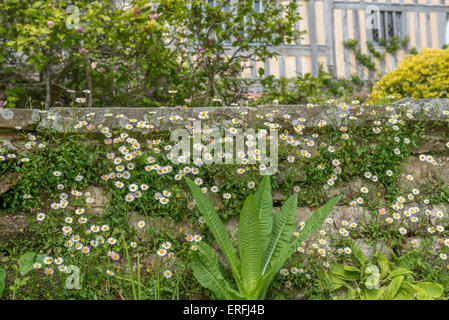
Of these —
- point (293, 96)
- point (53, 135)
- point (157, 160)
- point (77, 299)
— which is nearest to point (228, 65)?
point (293, 96)

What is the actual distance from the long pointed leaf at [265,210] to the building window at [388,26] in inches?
276

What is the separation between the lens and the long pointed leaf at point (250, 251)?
166 cm

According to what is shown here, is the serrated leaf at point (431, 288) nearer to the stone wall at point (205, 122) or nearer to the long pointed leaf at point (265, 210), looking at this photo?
the stone wall at point (205, 122)

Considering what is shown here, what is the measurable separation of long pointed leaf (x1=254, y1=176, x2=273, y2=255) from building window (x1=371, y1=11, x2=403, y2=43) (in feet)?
23.0

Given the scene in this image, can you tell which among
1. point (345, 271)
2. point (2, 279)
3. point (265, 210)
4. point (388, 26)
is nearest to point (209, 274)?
point (265, 210)

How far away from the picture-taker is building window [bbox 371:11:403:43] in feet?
25.5

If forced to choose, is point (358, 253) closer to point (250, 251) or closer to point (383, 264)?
point (383, 264)

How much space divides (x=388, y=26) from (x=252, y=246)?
25.0ft

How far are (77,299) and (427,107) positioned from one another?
221cm

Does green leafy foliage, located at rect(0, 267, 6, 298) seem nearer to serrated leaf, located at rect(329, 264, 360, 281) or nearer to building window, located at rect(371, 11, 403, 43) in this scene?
serrated leaf, located at rect(329, 264, 360, 281)

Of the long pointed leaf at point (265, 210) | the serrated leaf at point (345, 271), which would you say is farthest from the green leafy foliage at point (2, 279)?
the serrated leaf at point (345, 271)

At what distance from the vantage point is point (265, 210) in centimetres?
183

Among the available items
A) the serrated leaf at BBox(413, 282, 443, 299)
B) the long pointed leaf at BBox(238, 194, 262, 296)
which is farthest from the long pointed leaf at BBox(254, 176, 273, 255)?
the serrated leaf at BBox(413, 282, 443, 299)

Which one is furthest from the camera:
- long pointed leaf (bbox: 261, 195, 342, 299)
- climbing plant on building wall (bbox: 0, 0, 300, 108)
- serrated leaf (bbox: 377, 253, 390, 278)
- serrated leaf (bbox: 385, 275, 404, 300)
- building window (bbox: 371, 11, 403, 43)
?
building window (bbox: 371, 11, 403, 43)
